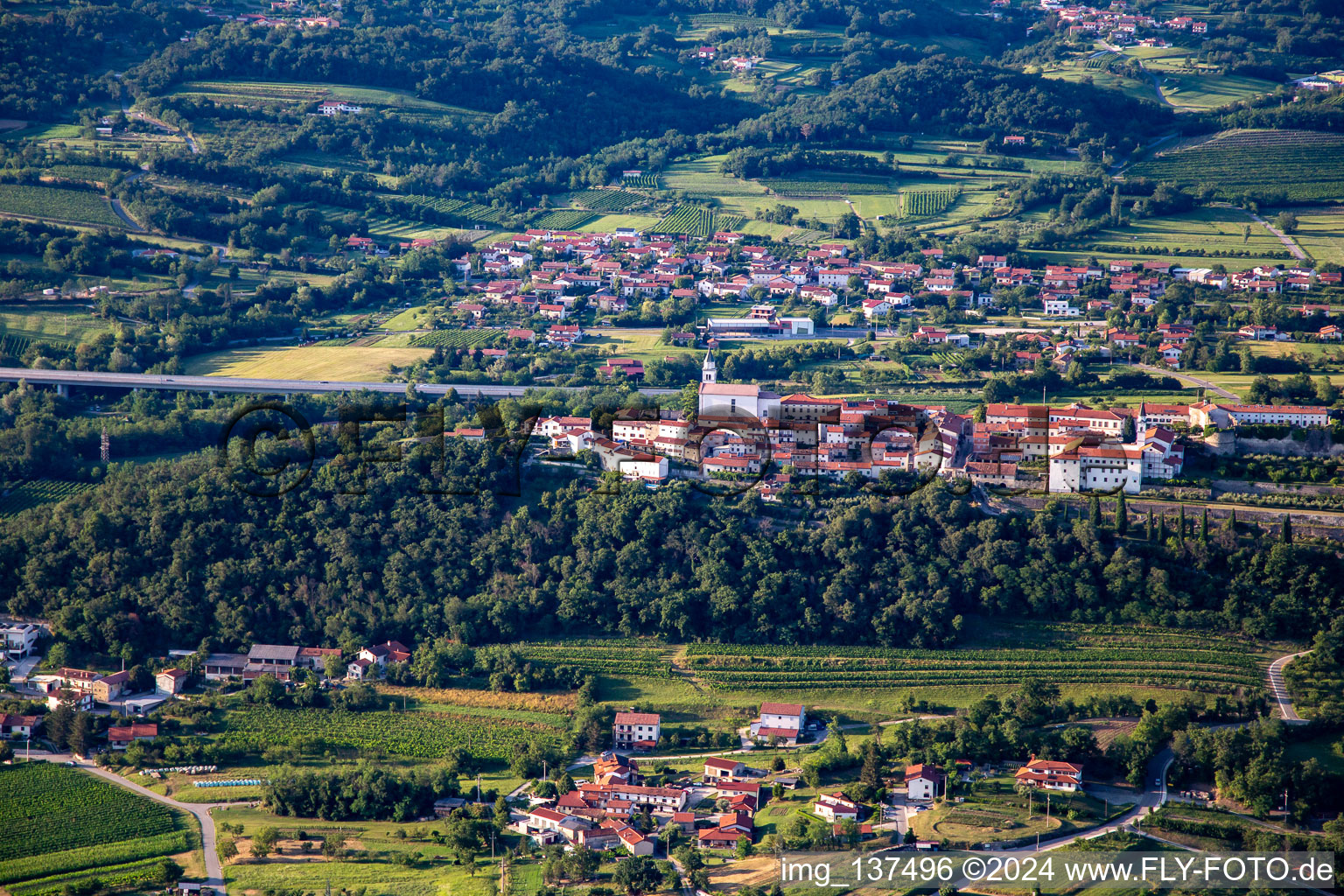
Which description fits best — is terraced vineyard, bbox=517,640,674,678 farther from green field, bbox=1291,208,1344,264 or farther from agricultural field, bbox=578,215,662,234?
green field, bbox=1291,208,1344,264

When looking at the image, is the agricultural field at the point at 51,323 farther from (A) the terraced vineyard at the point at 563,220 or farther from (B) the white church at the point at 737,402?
(B) the white church at the point at 737,402

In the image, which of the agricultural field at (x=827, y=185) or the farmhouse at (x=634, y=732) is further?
the agricultural field at (x=827, y=185)

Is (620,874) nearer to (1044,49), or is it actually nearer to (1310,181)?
(1310,181)

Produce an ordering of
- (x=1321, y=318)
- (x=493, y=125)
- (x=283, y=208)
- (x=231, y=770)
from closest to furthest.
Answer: (x=231, y=770) → (x=1321, y=318) → (x=283, y=208) → (x=493, y=125)

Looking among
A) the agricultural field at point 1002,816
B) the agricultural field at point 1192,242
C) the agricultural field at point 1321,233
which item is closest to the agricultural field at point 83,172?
the agricultural field at point 1192,242

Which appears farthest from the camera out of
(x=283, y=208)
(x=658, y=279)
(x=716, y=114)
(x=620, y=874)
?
(x=716, y=114)

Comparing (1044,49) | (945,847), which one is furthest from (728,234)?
(945,847)

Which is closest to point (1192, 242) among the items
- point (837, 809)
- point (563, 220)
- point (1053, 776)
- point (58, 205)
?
point (563, 220)

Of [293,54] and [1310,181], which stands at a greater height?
[293,54]
